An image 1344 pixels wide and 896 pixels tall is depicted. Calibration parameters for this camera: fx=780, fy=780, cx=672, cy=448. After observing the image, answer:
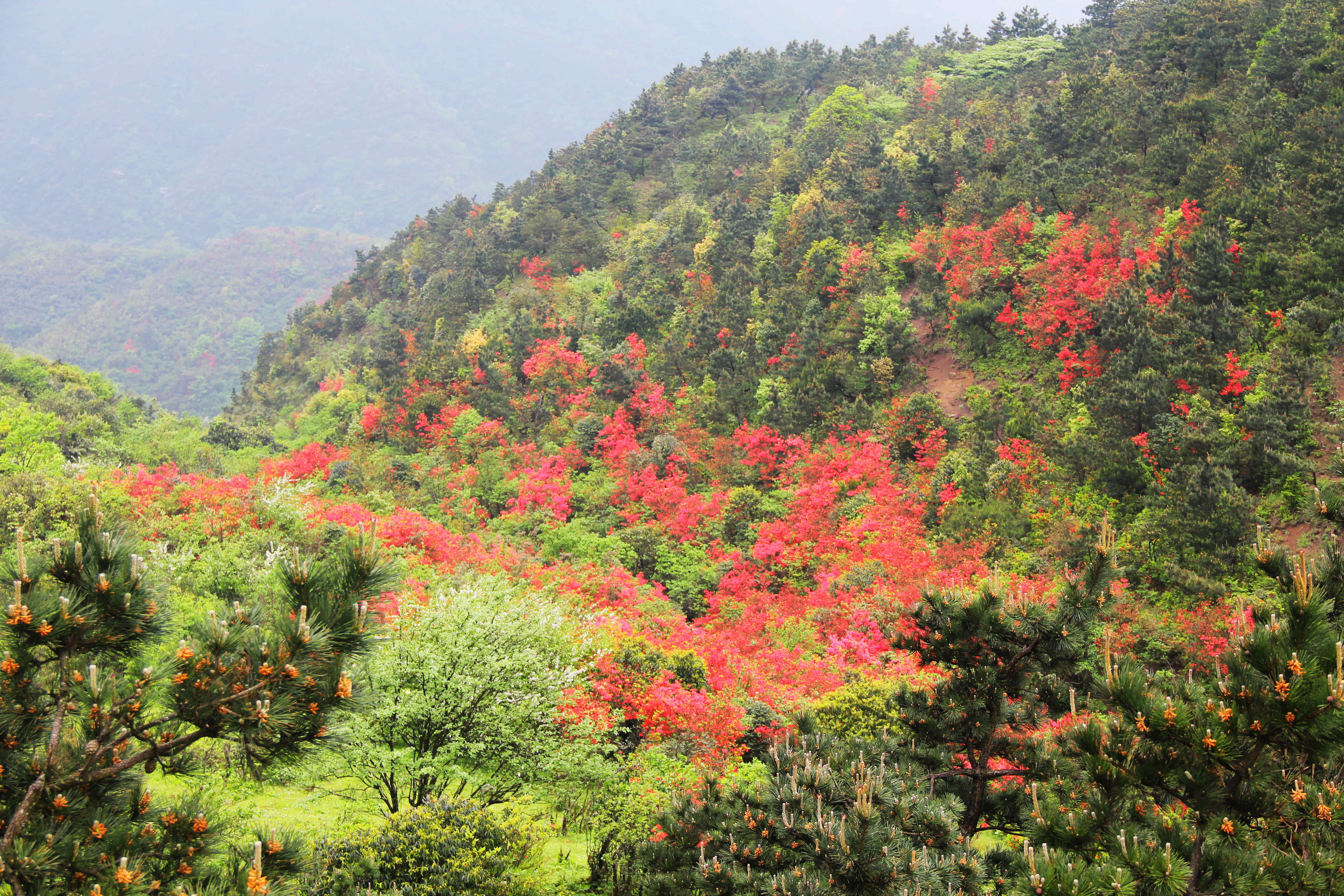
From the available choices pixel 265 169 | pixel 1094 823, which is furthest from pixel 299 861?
Result: pixel 265 169

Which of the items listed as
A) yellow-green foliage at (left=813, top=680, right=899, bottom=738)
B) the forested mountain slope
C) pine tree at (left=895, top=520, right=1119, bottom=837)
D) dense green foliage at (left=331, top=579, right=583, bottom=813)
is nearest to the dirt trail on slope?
the forested mountain slope

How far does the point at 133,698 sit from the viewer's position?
5254mm

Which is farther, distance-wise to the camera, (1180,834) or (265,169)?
(265,169)

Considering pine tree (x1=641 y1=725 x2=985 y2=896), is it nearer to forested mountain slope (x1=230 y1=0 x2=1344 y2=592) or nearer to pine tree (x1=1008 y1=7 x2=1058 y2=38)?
forested mountain slope (x1=230 y1=0 x2=1344 y2=592)

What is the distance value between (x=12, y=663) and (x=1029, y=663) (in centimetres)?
921

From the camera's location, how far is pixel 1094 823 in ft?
21.7

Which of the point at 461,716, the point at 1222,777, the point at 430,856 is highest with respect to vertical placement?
the point at 1222,777

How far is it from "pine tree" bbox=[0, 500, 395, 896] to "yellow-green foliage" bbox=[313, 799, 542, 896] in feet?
10.2

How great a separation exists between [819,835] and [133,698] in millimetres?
5579

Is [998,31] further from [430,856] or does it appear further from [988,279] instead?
[430,856]

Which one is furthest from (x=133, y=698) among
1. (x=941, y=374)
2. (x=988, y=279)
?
(x=988, y=279)

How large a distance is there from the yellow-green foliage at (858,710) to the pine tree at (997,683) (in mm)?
3219

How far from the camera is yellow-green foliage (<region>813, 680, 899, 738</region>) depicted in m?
12.9

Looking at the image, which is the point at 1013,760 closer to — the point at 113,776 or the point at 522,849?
the point at 522,849
